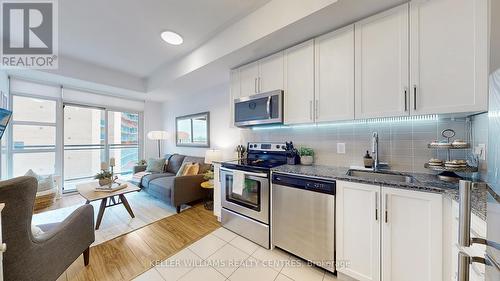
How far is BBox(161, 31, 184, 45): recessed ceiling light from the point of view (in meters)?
2.42

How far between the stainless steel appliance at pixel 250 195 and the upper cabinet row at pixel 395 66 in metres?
0.68

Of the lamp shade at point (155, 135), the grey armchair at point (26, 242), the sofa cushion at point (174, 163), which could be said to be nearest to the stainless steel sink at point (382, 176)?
the grey armchair at point (26, 242)

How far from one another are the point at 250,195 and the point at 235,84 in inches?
62.9

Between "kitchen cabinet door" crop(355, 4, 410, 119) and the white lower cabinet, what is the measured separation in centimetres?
69

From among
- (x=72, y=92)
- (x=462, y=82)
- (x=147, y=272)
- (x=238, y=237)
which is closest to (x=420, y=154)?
(x=462, y=82)

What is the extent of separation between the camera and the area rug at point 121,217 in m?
2.35

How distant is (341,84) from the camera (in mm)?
A: 1752

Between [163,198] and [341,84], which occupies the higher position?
[341,84]

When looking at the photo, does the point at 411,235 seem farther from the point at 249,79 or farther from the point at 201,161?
the point at 201,161

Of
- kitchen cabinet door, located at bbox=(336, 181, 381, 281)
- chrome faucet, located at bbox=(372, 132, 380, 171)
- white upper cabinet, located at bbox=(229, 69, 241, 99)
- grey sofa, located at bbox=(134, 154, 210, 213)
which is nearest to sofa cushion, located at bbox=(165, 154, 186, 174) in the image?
grey sofa, located at bbox=(134, 154, 210, 213)

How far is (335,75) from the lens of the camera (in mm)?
1783

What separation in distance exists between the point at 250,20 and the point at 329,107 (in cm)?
131

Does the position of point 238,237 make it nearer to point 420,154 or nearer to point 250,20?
point 420,154

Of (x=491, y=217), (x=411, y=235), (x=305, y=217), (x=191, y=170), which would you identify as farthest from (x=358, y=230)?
(x=191, y=170)
